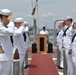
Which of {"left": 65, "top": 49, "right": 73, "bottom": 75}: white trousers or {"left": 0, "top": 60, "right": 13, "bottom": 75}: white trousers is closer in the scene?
{"left": 0, "top": 60, "right": 13, "bottom": 75}: white trousers

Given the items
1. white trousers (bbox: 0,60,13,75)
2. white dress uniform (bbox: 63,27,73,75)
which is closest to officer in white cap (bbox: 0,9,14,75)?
white trousers (bbox: 0,60,13,75)

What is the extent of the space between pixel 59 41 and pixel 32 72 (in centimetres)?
194

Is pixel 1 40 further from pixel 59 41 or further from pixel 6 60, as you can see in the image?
pixel 59 41

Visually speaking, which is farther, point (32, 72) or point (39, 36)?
point (39, 36)

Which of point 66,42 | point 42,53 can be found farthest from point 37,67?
point 42,53

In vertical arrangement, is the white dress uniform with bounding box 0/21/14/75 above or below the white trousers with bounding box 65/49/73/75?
above

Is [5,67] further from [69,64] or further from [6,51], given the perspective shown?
[69,64]

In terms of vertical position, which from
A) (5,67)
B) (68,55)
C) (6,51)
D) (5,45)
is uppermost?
(5,45)

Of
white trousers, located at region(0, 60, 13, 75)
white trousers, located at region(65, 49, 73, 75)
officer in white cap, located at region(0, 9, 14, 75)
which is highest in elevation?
officer in white cap, located at region(0, 9, 14, 75)

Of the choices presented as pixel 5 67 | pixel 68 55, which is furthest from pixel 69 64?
pixel 5 67

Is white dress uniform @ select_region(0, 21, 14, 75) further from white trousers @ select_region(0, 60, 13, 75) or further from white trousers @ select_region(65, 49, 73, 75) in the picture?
white trousers @ select_region(65, 49, 73, 75)

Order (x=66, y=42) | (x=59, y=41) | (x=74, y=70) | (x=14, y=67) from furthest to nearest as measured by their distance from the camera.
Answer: (x=59, y=41)
(x=66, y=42)
(x=74, y=70)
(x=14, y=67)

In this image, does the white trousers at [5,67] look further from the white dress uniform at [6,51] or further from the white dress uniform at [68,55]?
the white dress uniform at [68,55]

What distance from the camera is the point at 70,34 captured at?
26.7ft
